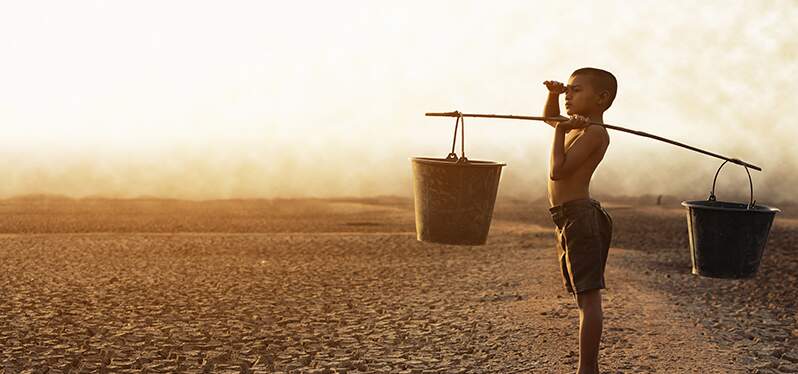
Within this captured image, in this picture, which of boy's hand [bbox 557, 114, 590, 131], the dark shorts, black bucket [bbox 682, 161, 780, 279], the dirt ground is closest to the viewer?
boy's hand [bbox 557, 114, 590, 131]

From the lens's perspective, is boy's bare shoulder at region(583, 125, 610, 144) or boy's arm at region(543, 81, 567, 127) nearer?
boy's bare shoulder at region(583, 125, 610, 144)

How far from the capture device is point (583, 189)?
4.46 metres

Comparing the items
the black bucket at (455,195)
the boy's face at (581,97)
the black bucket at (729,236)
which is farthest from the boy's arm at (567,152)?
the black bucket at (729,236)

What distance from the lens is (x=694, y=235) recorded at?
5.13m

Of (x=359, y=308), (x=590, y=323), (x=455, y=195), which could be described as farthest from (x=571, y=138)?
(x=359, y=308)

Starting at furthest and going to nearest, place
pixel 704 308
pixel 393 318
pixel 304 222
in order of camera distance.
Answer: pixel 304 222
pixel 704 308
pixel 393 318

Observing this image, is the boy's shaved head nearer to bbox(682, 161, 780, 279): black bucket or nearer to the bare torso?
the bare torso

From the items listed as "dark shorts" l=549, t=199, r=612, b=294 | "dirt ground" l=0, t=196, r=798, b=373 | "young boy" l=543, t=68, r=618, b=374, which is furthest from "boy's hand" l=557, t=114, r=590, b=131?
"dirt ground" l=0, t=196, r=798, b=373

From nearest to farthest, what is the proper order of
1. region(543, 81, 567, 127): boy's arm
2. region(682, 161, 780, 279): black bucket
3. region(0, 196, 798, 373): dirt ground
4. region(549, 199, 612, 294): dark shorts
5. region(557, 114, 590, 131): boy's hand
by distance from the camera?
region(557, 114, 590, 131): boy's hand
region(549, 199, 612, 294): dark shorts
region(543, 81, 567, 127): boy's arm
region(682, 161, 780, 279): black bucket
region(0, 196, 798, 373): dirt ground

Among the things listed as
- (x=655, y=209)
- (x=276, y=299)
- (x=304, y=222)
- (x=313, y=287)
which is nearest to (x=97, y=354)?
(x=276, y=299)

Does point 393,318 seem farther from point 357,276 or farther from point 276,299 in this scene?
point 357,276

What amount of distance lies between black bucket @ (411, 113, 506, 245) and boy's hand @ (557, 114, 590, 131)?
25.5 inches

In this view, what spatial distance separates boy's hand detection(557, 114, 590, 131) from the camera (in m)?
4.29

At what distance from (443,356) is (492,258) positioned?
17.5 feet
